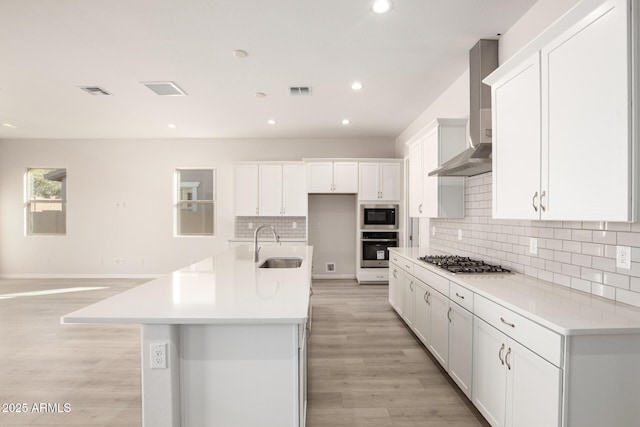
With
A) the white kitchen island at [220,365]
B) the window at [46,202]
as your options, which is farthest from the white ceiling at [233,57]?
the white kitchen island at [220,365]

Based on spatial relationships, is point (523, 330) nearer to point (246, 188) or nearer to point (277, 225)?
point (277, 225)

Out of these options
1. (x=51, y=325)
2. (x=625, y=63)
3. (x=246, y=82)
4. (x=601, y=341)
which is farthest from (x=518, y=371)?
(x=51, y=325)

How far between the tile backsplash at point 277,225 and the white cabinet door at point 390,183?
1618 millimetres

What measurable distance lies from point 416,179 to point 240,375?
3243 mm

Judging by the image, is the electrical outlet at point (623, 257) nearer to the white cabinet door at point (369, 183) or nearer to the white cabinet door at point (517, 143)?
the white cabinet door at point (517, 143)

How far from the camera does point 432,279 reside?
285 cm

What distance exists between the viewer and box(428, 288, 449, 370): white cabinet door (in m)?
2.55

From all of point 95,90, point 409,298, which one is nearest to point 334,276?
point 409,298

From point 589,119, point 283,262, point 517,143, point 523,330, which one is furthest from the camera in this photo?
point 283,262

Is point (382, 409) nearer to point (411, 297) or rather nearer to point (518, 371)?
point (518, 371)

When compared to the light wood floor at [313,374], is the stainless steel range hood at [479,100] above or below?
above

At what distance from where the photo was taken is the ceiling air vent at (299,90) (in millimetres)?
3930

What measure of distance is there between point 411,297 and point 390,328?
0.55m

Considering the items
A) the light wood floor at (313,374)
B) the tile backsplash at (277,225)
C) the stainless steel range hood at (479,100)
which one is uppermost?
the stainless steel range hood at (479,100)
